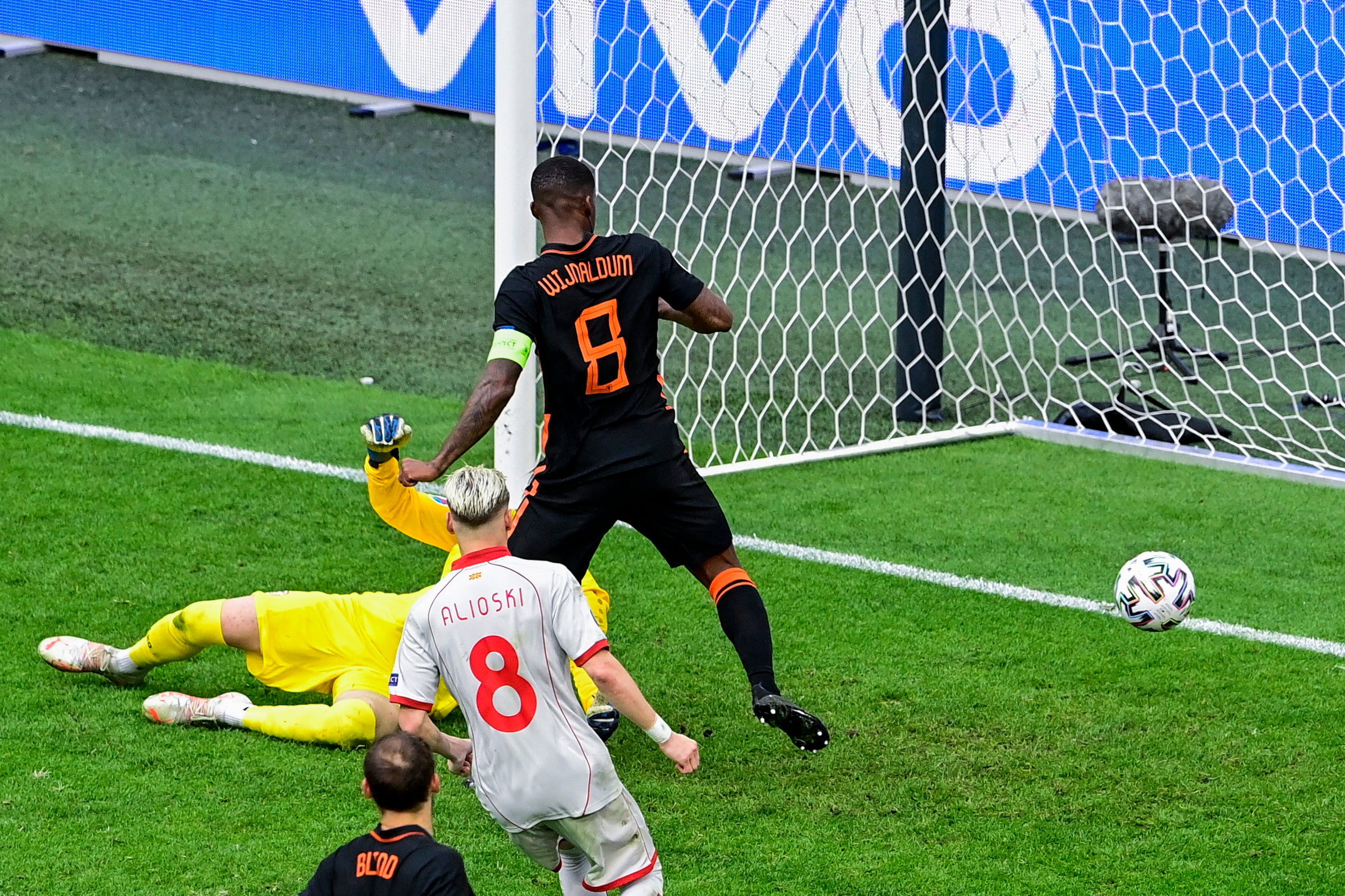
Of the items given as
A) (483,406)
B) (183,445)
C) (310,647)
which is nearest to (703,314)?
(483,406)

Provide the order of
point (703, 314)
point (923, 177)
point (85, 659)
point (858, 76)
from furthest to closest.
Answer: point (858, 76) < point (923, 177) < point (85, 659) < point (703, 314)

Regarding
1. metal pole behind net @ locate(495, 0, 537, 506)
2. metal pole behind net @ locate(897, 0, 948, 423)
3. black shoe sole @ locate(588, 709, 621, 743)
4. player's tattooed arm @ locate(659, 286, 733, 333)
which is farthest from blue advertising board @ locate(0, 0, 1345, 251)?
black shoe sole @ locate(588, 709, 621, 743)

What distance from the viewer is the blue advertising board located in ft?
30.0

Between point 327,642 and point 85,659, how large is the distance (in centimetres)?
83

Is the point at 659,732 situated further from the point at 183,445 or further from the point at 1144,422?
the point at 1144,422

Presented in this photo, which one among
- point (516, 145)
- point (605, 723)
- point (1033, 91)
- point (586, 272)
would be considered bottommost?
point (605, 723)

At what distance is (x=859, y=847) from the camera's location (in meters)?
4.74

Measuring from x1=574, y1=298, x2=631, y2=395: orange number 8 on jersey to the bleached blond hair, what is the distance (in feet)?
3.80

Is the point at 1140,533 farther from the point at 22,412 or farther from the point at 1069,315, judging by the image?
the point at 22,412

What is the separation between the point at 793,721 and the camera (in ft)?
15.5

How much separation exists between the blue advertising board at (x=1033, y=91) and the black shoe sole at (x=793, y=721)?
448 centimetres

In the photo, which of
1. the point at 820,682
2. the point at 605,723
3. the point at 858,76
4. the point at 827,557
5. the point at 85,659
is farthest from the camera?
the point at 858,76

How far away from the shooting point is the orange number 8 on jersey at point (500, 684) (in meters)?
3.72

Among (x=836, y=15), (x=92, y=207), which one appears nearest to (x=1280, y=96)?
(x=836, y=15)
